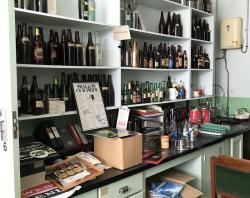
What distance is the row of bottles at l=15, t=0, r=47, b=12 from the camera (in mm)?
1848

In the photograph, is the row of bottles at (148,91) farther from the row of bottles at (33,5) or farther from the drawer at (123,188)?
the row of bottles at (33,5)

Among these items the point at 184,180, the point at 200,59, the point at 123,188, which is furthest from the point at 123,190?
the point at 200,59

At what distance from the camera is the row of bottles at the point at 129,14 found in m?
2.52

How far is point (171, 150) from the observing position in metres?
2.34

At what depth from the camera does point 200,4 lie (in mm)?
3562

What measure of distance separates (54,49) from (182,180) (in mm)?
1501

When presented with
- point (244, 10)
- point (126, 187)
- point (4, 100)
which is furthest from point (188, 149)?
point (244, 10)

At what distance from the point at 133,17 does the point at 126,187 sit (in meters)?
1.56

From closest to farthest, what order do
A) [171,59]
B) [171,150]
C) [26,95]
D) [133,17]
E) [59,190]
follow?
[59,190], [26,95], [171,150], [133,17], [171,59]

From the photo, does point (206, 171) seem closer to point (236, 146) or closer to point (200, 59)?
point (236, 146)

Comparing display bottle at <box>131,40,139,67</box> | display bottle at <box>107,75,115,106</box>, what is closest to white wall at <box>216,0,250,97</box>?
display bottle at <box>131,40,139,67</box>

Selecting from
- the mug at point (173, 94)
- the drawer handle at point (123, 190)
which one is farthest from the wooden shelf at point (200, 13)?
the drawer handle at point (123, 190)

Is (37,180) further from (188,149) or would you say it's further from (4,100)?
(188,149)

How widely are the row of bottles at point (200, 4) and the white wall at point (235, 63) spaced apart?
1.17 ft
